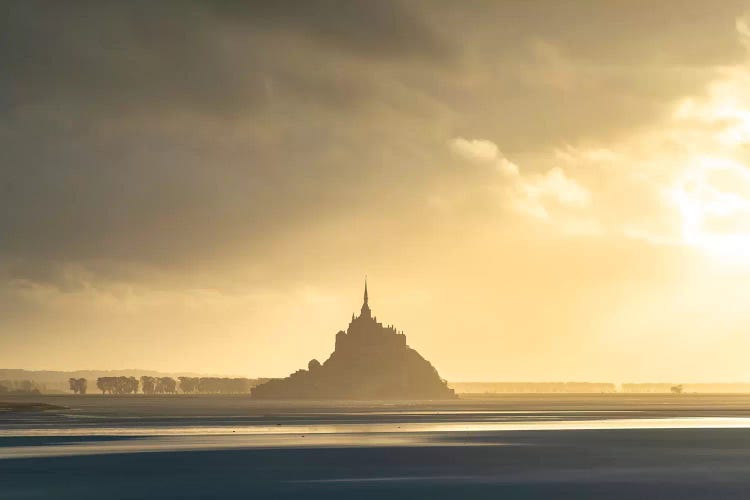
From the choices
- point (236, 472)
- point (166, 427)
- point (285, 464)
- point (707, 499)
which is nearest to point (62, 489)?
point (236, 472)

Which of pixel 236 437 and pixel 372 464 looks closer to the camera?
pixel 372 464

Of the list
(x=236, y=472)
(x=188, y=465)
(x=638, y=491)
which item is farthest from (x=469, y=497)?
(x=188, y=465)

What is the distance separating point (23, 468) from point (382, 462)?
71.0ft

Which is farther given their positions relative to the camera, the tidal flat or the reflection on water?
the reflection on water

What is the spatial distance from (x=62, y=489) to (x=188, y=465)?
14.5 meters

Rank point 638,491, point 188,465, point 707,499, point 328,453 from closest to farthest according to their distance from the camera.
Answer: point 707,499 < point 638,491 < point 188,465 < point 328,453

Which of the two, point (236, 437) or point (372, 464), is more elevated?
point (236, 437)

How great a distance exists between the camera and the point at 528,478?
65000mm

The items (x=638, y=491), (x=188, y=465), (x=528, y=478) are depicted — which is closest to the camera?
(x=638, y=491)

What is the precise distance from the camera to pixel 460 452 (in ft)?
281

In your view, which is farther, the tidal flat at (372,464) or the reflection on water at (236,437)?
the reflection on water at (236,437)

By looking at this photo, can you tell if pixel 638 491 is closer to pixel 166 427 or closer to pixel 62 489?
pixel 62 489

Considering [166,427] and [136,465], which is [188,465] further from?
[166,427]

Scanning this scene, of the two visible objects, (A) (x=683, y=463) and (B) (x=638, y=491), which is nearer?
(B) (x=638, y=491)
